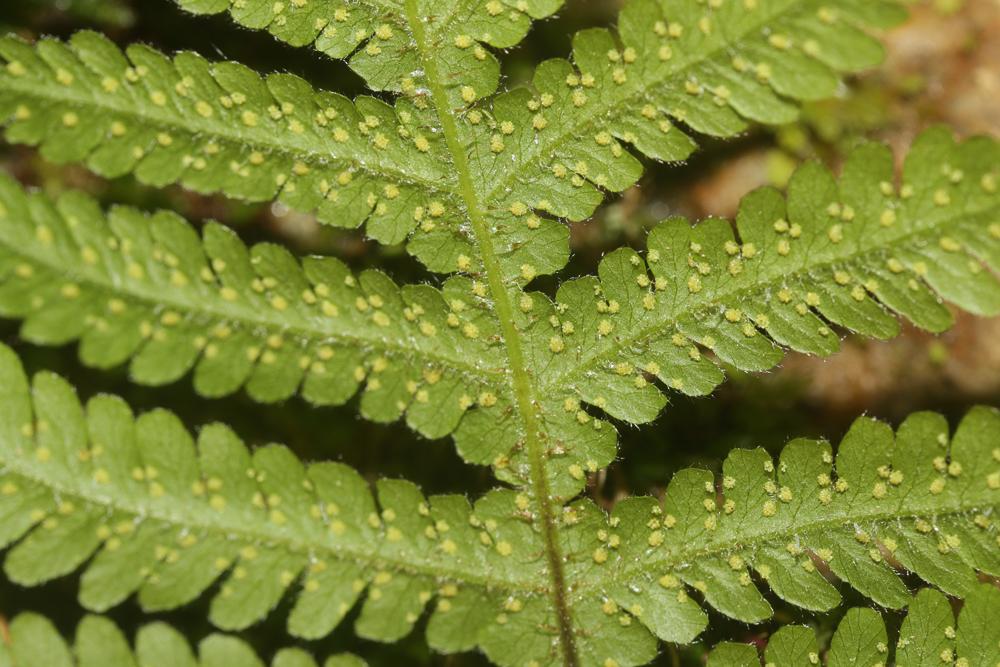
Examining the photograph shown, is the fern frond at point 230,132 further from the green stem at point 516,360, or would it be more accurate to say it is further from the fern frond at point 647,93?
the fern frond at point 647,93

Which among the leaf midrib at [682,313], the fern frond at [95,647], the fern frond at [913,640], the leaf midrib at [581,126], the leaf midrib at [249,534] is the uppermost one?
the leaf midrib at [581,126]

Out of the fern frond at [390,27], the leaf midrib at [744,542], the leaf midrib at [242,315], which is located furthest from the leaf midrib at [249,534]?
the fern frond at [390,27]

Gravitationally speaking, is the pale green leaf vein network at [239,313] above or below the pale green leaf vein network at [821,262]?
below

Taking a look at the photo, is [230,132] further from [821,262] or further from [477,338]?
[821,262]

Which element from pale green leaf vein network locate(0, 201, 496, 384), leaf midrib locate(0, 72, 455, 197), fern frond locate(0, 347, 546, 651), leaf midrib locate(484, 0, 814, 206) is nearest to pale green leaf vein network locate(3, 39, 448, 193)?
leaf midrib locate(0, 72, 455, 197)

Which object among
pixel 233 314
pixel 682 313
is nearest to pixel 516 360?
pixel 682 313

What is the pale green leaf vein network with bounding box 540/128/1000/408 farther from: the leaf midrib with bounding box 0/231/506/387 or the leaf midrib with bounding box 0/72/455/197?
the leaf midrib with bounding box 0/72/455/197
